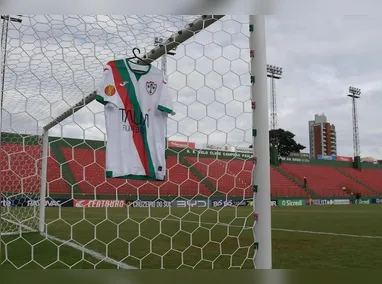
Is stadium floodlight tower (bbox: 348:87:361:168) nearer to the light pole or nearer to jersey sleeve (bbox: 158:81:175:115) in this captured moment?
the light pole

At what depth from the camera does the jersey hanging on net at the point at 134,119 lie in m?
2.09

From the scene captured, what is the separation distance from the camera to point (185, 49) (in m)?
2.48

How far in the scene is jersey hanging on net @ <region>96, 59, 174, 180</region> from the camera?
2090 millimetres

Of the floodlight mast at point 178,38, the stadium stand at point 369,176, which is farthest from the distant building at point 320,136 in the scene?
the floodlight mast at point 178,38

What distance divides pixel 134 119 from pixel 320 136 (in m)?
46.6

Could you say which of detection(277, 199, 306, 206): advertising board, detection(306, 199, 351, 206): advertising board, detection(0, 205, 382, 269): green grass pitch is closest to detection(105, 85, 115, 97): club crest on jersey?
detection(0, 205, 382, 269): green grass pitch

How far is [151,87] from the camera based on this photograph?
2234 millimetres

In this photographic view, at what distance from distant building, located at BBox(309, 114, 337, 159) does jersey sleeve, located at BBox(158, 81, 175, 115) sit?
1823 inches

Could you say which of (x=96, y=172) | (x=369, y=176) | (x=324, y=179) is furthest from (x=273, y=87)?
(x=96, y=172)

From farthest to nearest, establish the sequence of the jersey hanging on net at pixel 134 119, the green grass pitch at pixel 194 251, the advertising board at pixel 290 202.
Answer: the advertising board at pixel 290 202 < the green grass pitch at pixel 194 251 < the jersey hanging on net at pixel 134 119

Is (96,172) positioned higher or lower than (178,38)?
lower

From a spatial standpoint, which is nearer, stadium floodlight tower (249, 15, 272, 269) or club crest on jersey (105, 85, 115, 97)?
stadium floodlight tower (249, 15, 272, 269)

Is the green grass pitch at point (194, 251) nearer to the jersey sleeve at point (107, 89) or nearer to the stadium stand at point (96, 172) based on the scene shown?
the stadium stand at point (96, 172)

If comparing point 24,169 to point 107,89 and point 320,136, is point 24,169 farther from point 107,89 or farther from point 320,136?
point 320,136
